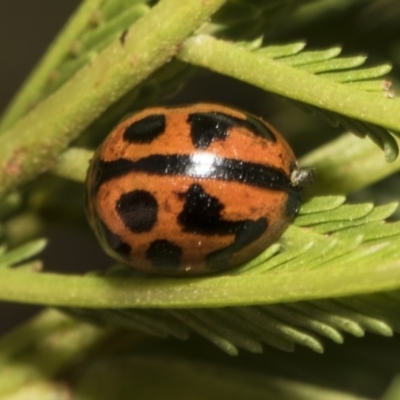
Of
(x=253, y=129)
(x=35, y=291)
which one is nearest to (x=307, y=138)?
(x=253, y=129)

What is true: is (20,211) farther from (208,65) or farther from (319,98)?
(319,98)

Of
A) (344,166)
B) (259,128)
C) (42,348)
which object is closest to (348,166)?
(344,166)

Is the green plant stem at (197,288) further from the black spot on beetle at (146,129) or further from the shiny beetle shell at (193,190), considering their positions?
the black spot on beetle at (146,129)

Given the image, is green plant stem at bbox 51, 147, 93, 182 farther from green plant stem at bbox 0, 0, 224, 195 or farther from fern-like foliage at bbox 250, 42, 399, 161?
Result: fern-like foliage at bbox 250, 42, 399, 161

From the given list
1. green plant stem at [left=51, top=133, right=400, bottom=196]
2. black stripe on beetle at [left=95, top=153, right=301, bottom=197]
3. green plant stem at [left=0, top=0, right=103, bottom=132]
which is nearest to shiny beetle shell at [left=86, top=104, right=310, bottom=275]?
black stripe on beetle at [left=95, top=153, right=301, bottom=197]

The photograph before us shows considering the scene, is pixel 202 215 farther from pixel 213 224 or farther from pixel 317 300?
pixel 317 300

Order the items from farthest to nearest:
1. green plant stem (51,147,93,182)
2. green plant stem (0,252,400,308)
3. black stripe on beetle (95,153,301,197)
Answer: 1. green plant stem (51,147,93,182)
2. black stripe on beetle (95,153,301,197)
3. green plant stem (0,252,400,308)
